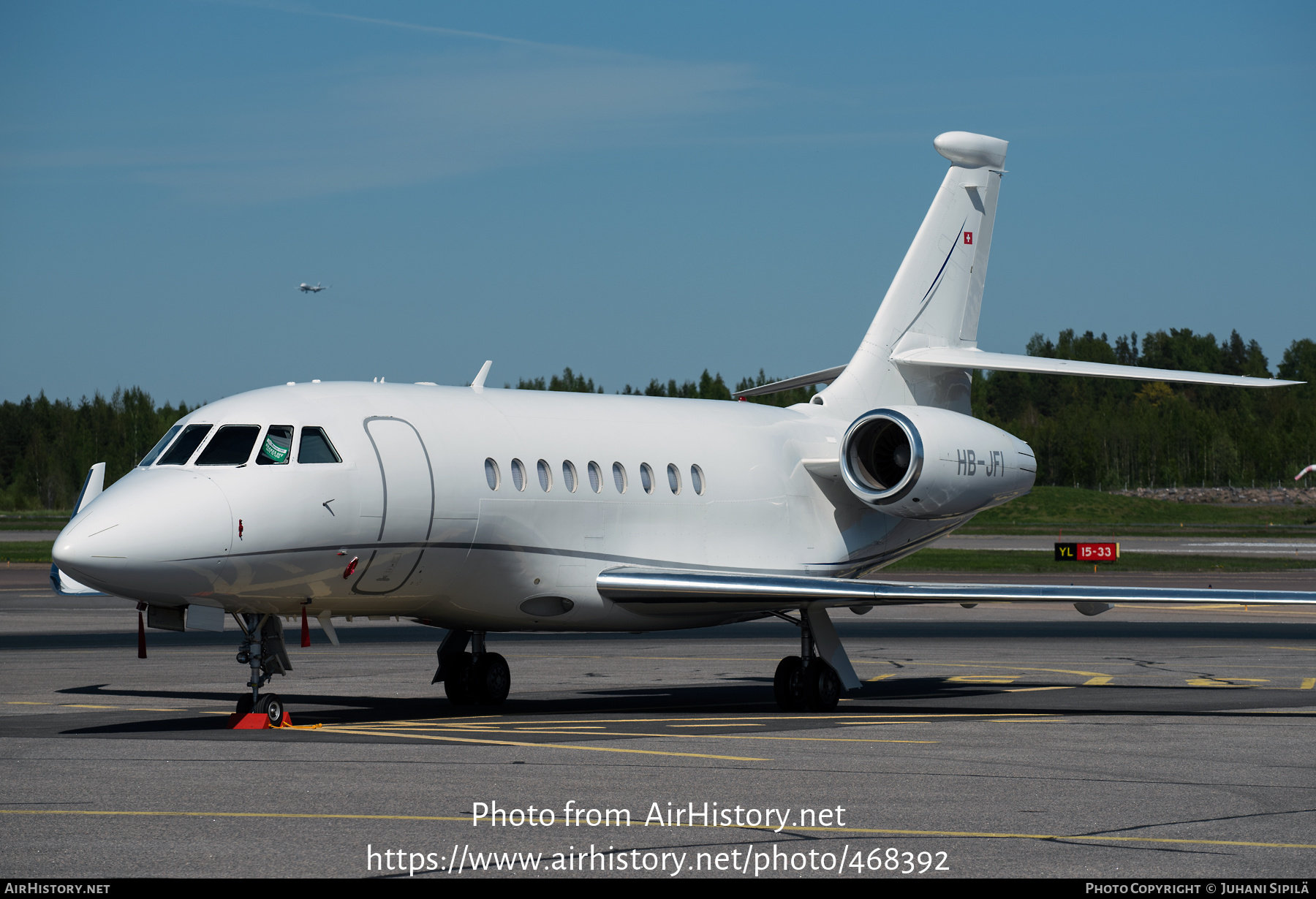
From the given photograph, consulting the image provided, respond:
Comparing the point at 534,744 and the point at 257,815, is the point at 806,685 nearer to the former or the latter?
the point at 534,744

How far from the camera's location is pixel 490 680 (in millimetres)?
19062

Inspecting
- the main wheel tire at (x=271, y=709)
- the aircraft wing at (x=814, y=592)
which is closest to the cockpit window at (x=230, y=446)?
the main wheel tire at (x=271, y=709)

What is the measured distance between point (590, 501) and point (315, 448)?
3.78 metres

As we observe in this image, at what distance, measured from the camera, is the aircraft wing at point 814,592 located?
1731cm

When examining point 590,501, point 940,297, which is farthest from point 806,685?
point 940,297

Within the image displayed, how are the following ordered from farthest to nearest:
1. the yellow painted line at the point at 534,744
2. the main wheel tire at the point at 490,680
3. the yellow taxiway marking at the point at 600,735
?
the main wheel tire at the point at 490,680 < the yellow taxiway marking at the point at 600,735 < the yellow painted line at the point at 534,744

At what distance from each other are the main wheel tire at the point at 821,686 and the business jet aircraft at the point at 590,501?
5 cm

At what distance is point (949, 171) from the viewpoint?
24203 millimetres

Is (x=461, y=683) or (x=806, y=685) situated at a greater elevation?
(x=806, y=685)

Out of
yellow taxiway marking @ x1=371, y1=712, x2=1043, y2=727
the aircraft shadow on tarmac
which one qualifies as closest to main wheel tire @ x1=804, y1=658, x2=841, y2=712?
the aircraft shadow on tarmac

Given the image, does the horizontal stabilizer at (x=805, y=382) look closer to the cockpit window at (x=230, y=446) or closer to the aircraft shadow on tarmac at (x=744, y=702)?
the aircraft shadow on tarmac at (x=744, y=702)

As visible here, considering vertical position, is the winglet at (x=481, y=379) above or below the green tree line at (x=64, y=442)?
above

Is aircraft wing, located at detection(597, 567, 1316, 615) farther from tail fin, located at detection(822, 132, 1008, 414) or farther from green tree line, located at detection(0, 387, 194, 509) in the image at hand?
green tree line, located at detection(0, 387, 194, 509)

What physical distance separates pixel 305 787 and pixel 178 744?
10.6ft
